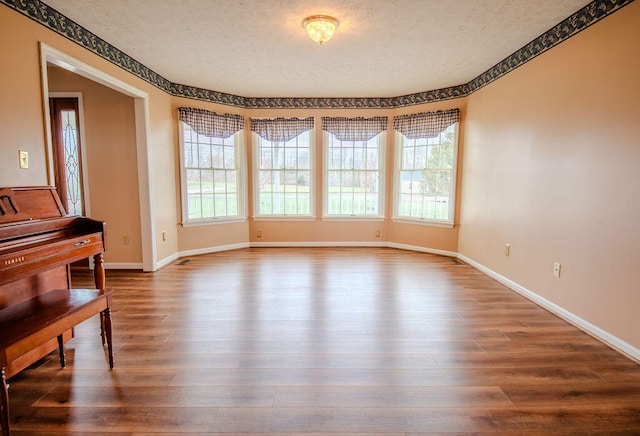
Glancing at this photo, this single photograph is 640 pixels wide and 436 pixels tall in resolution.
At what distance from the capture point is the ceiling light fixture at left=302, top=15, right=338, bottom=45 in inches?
110

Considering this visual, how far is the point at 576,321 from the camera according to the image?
9.16ft

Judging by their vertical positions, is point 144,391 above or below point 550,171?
below

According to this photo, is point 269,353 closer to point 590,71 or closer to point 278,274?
point 278,274

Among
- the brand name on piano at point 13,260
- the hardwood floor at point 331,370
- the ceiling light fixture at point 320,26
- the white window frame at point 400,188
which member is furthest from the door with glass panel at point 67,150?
the white window frame at point 400,188

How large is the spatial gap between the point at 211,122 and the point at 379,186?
9.72 feet

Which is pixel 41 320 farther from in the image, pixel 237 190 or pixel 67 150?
pixel 237 190

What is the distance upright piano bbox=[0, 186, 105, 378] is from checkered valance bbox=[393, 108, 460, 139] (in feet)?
14.8

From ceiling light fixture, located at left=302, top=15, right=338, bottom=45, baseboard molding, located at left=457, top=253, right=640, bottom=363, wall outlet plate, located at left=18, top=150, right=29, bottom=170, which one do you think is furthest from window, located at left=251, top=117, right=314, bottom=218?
wall outlet plate, located at left=18, top=150, right=29, bottom=170

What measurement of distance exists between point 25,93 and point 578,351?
4.40 metres

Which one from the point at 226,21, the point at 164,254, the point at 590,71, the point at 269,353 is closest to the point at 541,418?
the point at 269,353

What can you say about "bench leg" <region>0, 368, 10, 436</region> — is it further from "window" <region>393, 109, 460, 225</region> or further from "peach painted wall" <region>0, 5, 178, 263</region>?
"window" <region>393, 109, 460, 225</region>

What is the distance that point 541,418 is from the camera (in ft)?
5.60

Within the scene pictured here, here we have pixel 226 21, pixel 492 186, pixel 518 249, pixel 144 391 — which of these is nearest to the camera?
pixel 144 391

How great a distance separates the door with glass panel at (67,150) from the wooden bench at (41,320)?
2.75 meters
